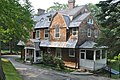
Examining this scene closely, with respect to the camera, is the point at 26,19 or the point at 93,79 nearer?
the point at 26,19

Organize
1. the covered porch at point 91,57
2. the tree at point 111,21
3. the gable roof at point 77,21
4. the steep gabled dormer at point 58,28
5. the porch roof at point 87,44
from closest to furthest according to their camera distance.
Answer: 1. the tree at point 111,21
2. the covered porch at point 91,57
3. the porch roof at point 87,44
4. the gable roof at point 77,21
5. the steep gabled dormer at point 58,28

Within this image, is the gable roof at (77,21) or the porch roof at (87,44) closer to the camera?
the porch roof at (87,44)

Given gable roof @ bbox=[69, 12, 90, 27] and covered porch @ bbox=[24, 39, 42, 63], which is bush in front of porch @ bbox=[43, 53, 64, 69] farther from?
gable roof @ bbox=[69, 12, 90, 27]

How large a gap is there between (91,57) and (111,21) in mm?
14694

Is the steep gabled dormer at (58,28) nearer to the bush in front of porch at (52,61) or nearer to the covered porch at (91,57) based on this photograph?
the bush in front of porch at (52,61)

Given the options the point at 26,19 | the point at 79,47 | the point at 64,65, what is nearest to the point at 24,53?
the point at 64,65

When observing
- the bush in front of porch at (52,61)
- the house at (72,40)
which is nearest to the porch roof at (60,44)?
the house at (72,40)

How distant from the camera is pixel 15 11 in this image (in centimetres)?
1256

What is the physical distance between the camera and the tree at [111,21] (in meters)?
15.0

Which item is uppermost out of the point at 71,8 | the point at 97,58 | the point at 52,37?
the point at 71,8

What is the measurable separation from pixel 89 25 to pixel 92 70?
774 cm

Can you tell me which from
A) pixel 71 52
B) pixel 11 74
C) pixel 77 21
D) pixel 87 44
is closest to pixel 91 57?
pixel 87 44

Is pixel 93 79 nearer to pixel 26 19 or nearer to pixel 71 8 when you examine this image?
pixel 26 19

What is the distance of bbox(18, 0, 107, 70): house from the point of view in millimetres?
28453
